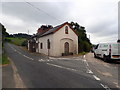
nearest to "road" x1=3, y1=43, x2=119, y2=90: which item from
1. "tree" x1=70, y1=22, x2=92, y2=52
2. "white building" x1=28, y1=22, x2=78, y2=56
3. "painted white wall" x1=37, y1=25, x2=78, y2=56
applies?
"painted white wall" x1=37, y1=25, x2=78, y2=56

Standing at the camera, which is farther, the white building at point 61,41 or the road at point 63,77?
the white building at point 61,41

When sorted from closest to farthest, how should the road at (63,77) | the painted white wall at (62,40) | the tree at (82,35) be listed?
the road at (63,77) < the painted white wall at (62,40) < the tree at (82,35)

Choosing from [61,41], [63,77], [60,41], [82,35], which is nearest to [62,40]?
[61,41]

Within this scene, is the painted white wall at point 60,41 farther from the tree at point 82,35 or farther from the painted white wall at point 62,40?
the tree at point 82,35

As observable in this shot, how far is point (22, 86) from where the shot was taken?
18.2ft

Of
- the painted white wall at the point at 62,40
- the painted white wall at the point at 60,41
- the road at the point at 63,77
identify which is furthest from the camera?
the painted white wall at the point at 62,40

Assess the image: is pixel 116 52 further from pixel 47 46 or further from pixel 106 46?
pixel 47 46

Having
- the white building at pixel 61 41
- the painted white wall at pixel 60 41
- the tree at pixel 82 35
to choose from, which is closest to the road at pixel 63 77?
the painted white wall at pixel 60 41

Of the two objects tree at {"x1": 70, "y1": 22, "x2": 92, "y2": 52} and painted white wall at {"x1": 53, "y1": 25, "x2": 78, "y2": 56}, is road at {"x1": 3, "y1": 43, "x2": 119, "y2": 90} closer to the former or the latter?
painted white wall at {"x1": 53, "y1": 25, "x2": 78, "y2": 56}

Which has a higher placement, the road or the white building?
the white building

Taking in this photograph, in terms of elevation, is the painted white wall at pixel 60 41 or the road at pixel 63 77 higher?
the painted white wall at pixel 60 41

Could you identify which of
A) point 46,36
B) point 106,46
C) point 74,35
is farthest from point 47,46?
point 106,46

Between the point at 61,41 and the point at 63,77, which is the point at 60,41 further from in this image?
the point at 63,77

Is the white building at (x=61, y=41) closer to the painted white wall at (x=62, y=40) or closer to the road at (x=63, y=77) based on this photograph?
the painted white wall at (x=62, y=40)
